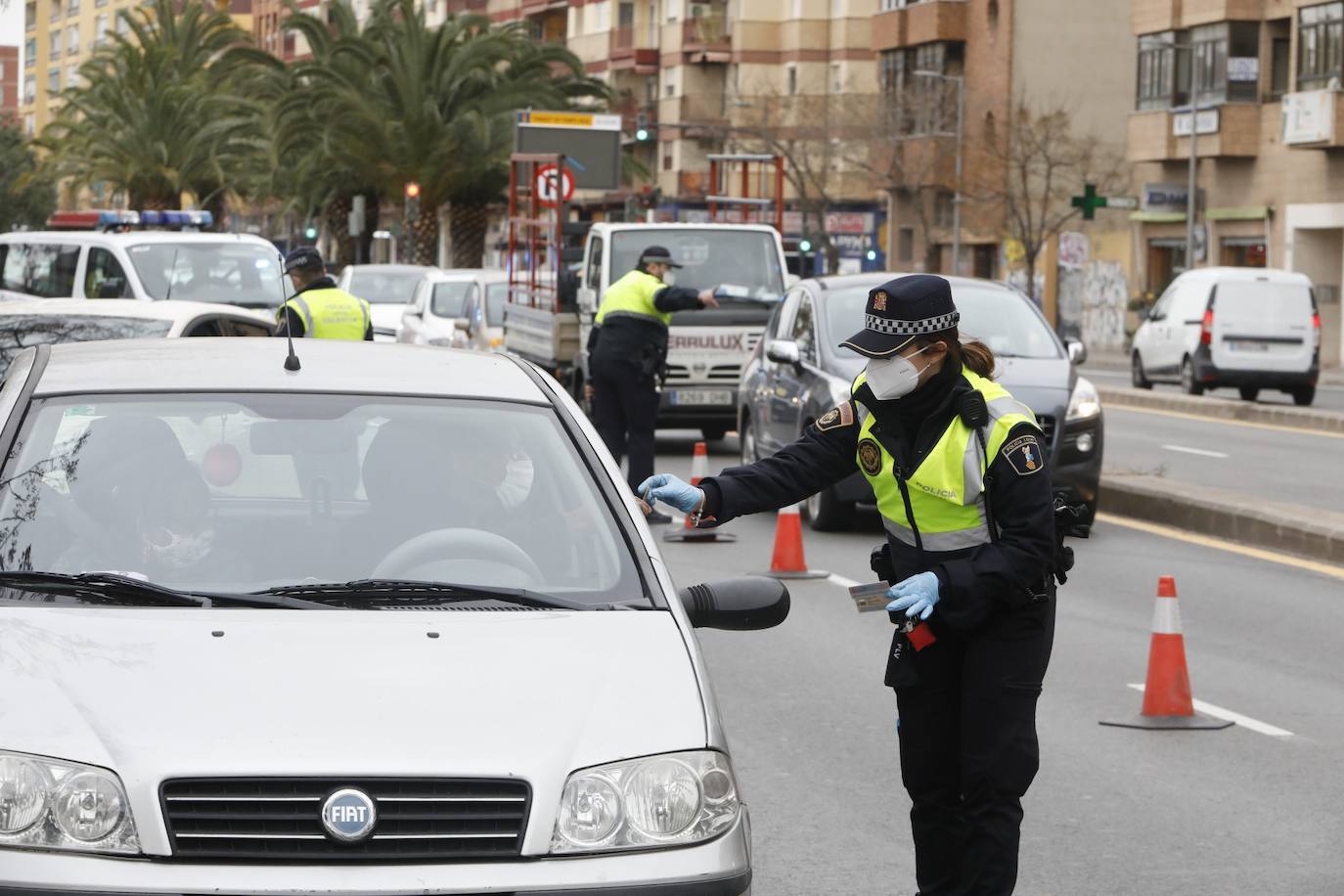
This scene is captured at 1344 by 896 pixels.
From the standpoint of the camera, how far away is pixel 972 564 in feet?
17.0

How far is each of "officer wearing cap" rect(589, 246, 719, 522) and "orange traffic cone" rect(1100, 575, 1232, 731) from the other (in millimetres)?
6958

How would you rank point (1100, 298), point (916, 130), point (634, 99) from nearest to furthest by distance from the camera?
1. point (1100, 298)
2. point (916, 130)
3. point (634, 99)

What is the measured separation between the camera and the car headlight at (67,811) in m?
3.93

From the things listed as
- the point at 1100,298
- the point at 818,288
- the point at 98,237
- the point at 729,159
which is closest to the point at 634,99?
the point at 1100,298

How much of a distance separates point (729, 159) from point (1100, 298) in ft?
120

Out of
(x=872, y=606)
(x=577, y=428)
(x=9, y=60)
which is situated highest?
(x=9, y=60)

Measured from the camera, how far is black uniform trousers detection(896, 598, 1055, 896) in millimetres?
5250

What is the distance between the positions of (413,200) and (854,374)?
32872 mm

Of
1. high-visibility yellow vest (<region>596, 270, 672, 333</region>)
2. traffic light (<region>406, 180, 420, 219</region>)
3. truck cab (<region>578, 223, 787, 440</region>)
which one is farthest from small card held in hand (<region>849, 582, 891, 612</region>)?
Answer: traffic light (<region>406, 180, 420, 219</region>)

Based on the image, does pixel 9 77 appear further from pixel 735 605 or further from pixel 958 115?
pixel 735 605

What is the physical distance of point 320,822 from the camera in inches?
156

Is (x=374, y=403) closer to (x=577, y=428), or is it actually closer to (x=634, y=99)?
(x=577, y=428)

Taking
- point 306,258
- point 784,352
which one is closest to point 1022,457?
point 306,258

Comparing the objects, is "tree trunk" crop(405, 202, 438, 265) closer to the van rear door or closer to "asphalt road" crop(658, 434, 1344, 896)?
the van rear door
